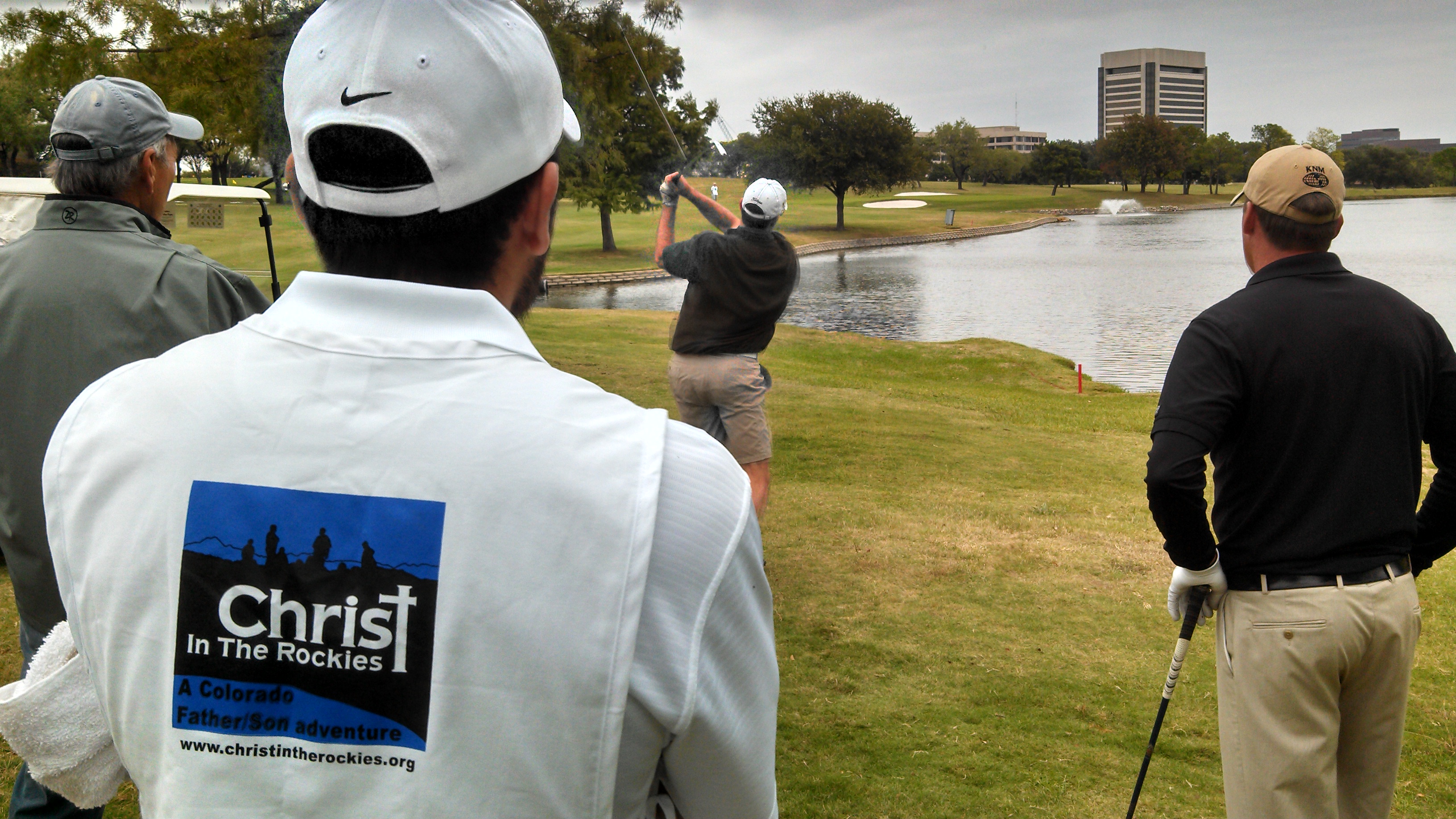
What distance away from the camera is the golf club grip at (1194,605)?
3.20 meters

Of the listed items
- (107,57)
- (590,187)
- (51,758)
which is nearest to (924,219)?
(590,187)

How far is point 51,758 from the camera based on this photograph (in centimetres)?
140

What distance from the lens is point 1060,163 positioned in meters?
134

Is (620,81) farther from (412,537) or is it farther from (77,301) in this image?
(412,537)

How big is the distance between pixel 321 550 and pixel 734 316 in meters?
5.57

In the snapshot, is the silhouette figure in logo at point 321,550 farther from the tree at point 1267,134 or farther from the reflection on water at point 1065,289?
the tree at point 1267,134

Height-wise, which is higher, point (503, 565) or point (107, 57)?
point (107, 57)

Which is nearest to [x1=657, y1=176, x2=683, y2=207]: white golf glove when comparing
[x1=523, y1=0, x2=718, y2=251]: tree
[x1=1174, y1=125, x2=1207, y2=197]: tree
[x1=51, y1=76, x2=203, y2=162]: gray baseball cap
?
[x1=523, y1=0, x2=718, y2=251]: tree

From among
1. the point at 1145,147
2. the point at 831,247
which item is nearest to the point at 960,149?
the point at 1145,147

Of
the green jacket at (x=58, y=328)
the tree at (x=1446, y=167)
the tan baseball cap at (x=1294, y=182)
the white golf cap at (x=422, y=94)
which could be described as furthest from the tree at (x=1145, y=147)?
the white golf cap at (x=422, y=94)

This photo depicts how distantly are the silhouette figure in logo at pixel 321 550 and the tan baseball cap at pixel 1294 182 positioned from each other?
2.95 m

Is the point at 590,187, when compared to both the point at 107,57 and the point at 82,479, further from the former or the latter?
the point at 82,479

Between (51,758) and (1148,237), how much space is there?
86680 mm

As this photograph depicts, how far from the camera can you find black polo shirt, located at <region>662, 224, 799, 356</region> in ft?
Result: 21.2
